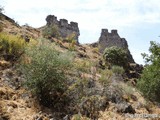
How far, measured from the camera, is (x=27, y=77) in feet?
48.1

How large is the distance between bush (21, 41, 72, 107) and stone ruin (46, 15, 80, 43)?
37476 millimetres

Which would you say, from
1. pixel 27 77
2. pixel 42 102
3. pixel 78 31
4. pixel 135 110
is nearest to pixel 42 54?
pixel 27 77

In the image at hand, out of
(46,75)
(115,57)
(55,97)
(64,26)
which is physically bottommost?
(55,97)

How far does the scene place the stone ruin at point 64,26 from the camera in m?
53.5

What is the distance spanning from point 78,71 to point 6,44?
13.6 ft

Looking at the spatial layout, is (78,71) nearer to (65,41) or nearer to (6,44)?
(6,44)

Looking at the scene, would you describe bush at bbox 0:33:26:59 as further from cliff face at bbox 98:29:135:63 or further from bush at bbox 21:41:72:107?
cliff face at bbox 98:29:135:63

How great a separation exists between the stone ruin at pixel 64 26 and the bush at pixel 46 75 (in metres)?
37.5

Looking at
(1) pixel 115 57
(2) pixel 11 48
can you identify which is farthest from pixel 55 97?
(1) pixel 115 57

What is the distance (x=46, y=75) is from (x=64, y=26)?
41200 millimetres

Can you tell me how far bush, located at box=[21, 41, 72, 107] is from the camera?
46.7ft

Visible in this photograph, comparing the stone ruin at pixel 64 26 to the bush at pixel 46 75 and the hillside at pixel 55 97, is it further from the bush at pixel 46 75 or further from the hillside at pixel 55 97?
the bush at pixel 46 75

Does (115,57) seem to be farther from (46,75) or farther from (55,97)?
(46,75)

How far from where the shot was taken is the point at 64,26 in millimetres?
54906
